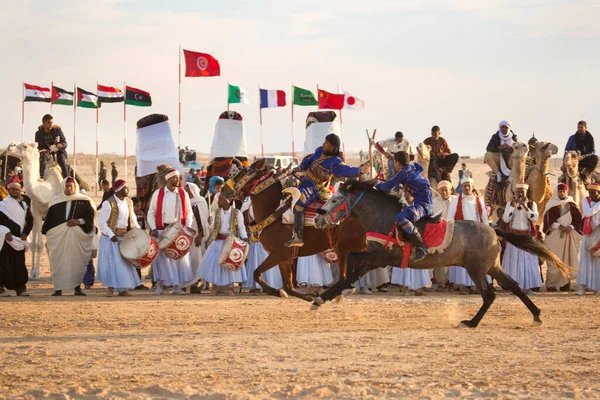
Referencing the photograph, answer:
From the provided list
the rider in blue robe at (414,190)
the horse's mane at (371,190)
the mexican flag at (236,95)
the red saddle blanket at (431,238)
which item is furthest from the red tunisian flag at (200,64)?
the red saddle blanket at (431,238)

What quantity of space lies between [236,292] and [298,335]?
696 cm

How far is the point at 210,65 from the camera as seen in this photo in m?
26.9

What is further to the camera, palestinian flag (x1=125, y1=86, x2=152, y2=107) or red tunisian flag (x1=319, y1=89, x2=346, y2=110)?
red tunisian flag (x1=319, y1=89, x2=346, y2=110)

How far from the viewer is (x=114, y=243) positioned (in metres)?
18.2

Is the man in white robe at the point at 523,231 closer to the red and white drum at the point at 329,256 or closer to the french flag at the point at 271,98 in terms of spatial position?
the red and white drum at the point at 329,256

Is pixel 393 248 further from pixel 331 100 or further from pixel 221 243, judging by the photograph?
pixel 331 100

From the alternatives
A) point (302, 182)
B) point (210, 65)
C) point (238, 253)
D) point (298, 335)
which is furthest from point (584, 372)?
point (210, 65)

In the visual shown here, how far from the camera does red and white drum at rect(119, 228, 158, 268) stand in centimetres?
1773

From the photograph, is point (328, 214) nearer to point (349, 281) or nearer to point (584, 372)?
point (349, 281)

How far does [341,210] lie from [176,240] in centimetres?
516

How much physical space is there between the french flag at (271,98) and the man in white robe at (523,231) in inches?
462

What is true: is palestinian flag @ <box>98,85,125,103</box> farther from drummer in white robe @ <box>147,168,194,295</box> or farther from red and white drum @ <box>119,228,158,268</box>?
red and white drum @ <box>119,228,158,268</box>

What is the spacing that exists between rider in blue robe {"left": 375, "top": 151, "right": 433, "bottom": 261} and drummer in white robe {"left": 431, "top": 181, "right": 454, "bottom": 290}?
4911 mm

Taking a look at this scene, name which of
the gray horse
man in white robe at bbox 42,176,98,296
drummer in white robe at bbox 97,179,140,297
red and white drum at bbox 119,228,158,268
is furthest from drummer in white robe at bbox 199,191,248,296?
the gray horse
